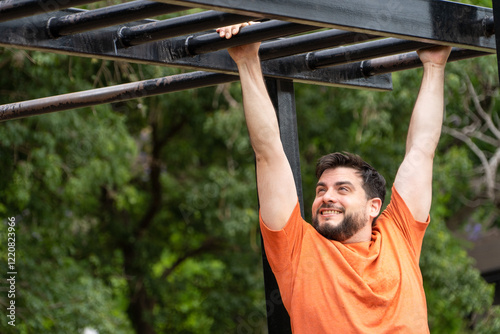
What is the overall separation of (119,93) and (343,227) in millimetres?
918

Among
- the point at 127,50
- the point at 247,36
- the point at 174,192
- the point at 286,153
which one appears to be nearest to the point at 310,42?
the point at 247,36

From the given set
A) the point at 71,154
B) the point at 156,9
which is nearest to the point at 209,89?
the point at 71,154

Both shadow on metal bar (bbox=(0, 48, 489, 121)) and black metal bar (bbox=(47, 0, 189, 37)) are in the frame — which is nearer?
black metal bar (bbox=(47, 0, 189, 37))

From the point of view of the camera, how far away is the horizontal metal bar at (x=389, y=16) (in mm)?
1703

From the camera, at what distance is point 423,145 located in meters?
2.40

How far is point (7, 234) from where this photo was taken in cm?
679

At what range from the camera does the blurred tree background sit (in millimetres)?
6703

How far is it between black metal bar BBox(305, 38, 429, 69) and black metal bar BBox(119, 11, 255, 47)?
1.93ft

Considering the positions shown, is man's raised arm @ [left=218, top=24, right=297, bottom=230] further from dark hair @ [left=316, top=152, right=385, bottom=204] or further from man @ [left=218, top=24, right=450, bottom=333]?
dark hair @ [left=316, top=152, right=385, bottom=204]

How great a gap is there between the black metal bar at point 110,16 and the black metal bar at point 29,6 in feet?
0.50

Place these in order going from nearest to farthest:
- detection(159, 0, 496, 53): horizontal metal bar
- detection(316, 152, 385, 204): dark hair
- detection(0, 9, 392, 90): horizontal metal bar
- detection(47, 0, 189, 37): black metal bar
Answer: detection(159, 0, 496, 53): horizontal metal bar
detection(47, 0, 189, 37): black metal bar
detection(0, 9, 392, 90): horizontal metal bar
detection(316, 152, 385, 204): dark hair

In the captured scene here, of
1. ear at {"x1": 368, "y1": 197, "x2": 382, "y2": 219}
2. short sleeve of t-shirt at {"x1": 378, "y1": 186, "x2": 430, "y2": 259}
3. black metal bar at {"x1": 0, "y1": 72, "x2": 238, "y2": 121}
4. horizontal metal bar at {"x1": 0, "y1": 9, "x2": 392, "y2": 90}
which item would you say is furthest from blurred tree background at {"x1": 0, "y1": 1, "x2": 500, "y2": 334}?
short sleeve of t-shirt at {"x1": 378, "y1": 186, "x2": 430, "y2": 259}

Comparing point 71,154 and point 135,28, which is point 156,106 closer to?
point 71,154

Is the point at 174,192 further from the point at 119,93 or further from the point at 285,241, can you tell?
the point at 285,241
